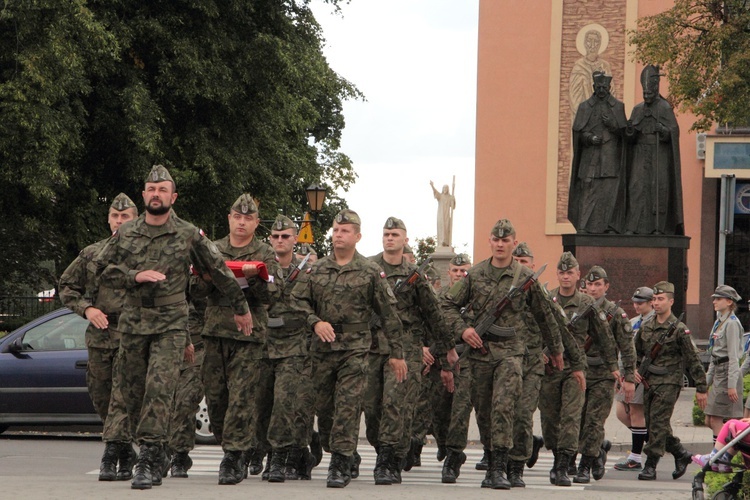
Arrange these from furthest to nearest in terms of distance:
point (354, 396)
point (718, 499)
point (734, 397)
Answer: point (734, 397)
point (354, 396)
point (718, 499)

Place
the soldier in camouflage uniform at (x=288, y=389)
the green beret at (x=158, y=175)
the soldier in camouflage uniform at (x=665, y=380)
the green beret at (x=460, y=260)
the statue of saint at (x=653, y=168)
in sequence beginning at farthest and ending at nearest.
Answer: the statue of saint at (x=653, y=168) < the green beret at (x=460, y=260) < the soldier in camouflage uniform at (x=665, y=380) < the soldier in camouflage uniform at (x=288, y=389) < the green beret at (x=158, y=175)

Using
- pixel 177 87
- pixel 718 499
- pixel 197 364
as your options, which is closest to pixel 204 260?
pixel 197 364

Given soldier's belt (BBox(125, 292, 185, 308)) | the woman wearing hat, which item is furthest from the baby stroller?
the woman wearing hat

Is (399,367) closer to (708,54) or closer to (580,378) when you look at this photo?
(580,378)

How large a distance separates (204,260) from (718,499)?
12.8ft

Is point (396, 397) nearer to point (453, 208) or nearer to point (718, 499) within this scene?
point (718, 499)

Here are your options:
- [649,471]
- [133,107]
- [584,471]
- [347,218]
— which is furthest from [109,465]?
[133,107]

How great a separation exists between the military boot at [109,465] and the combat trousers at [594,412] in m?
4.88

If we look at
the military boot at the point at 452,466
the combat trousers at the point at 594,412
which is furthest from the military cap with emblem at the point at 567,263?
the military boot at the point at 452,466

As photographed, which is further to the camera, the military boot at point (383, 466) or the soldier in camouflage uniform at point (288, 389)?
the soldier in camouflage uniform at point (288, 389)

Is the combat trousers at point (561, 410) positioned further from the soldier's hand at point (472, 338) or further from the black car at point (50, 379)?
the black car at point (50, 379)

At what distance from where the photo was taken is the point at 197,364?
1191 cm

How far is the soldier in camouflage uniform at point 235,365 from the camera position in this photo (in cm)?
1135

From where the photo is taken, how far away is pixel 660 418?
1441cm
